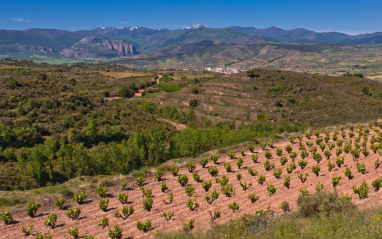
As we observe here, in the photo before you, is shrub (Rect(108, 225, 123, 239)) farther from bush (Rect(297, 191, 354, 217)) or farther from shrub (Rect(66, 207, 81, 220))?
bush (Rect(297, 191, 354, 217))

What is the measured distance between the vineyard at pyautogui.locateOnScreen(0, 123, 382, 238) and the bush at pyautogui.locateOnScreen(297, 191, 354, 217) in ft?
4.03

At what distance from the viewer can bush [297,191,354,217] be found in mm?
13289

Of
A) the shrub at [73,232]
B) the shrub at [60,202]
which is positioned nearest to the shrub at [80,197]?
the shrub at [60,202]

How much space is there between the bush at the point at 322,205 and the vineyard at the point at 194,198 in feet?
4.03

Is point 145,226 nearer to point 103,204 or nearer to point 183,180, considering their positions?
point 103,204

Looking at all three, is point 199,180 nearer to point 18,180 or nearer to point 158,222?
point 158,222

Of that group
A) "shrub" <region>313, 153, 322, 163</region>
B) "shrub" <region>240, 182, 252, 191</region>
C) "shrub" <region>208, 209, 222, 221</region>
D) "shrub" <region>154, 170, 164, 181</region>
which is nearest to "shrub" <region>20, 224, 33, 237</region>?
"shrub" <region>154, 170, 164, 181</region>

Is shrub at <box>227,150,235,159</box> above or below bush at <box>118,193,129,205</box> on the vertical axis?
above

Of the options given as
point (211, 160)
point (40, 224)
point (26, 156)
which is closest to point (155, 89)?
point (26, 156)

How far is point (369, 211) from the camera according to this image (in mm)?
12547

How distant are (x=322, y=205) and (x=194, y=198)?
8401 mm

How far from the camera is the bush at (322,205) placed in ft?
43.6

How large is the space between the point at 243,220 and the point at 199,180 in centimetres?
828

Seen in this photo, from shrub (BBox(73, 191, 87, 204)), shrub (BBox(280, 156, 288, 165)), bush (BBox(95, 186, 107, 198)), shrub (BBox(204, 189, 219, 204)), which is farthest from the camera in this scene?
shrub (BBox(280, 156, 288, 165))
